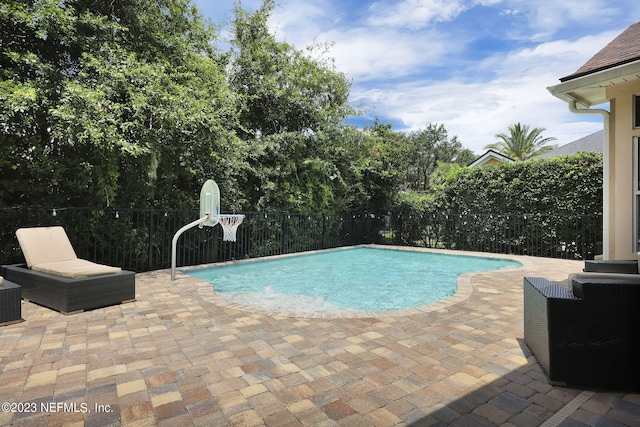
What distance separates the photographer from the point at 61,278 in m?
4.18

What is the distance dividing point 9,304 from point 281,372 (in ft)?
10.5

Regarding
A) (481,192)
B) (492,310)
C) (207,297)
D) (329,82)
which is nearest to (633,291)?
(492,310)

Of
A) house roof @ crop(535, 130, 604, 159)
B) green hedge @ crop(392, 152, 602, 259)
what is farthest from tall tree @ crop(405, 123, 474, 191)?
green hedge @ crop(392, 152, 602, 259)

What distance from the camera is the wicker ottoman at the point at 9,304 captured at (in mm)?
3605

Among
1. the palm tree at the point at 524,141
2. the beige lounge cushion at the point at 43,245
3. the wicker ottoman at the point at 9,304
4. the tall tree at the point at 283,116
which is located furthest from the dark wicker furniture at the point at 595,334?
the palm tree at the point at 524,141

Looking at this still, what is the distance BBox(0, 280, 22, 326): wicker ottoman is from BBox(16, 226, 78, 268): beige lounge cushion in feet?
3.42

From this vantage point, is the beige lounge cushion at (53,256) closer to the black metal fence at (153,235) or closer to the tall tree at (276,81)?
the black metal fence at (153,235)

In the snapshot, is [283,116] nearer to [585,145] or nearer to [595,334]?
[595,334]

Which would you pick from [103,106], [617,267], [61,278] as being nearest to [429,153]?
[617,267]

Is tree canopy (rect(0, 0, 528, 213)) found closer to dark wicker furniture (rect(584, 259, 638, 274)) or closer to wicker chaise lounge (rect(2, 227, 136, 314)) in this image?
wicker chaise lounge (rect(2, 227, 136, 314))

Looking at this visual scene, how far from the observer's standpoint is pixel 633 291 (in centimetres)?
223

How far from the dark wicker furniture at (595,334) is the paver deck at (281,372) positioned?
5.0 inches

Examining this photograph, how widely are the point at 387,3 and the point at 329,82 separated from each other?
3.78 metres

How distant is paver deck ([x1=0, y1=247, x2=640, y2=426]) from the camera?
208 cm
